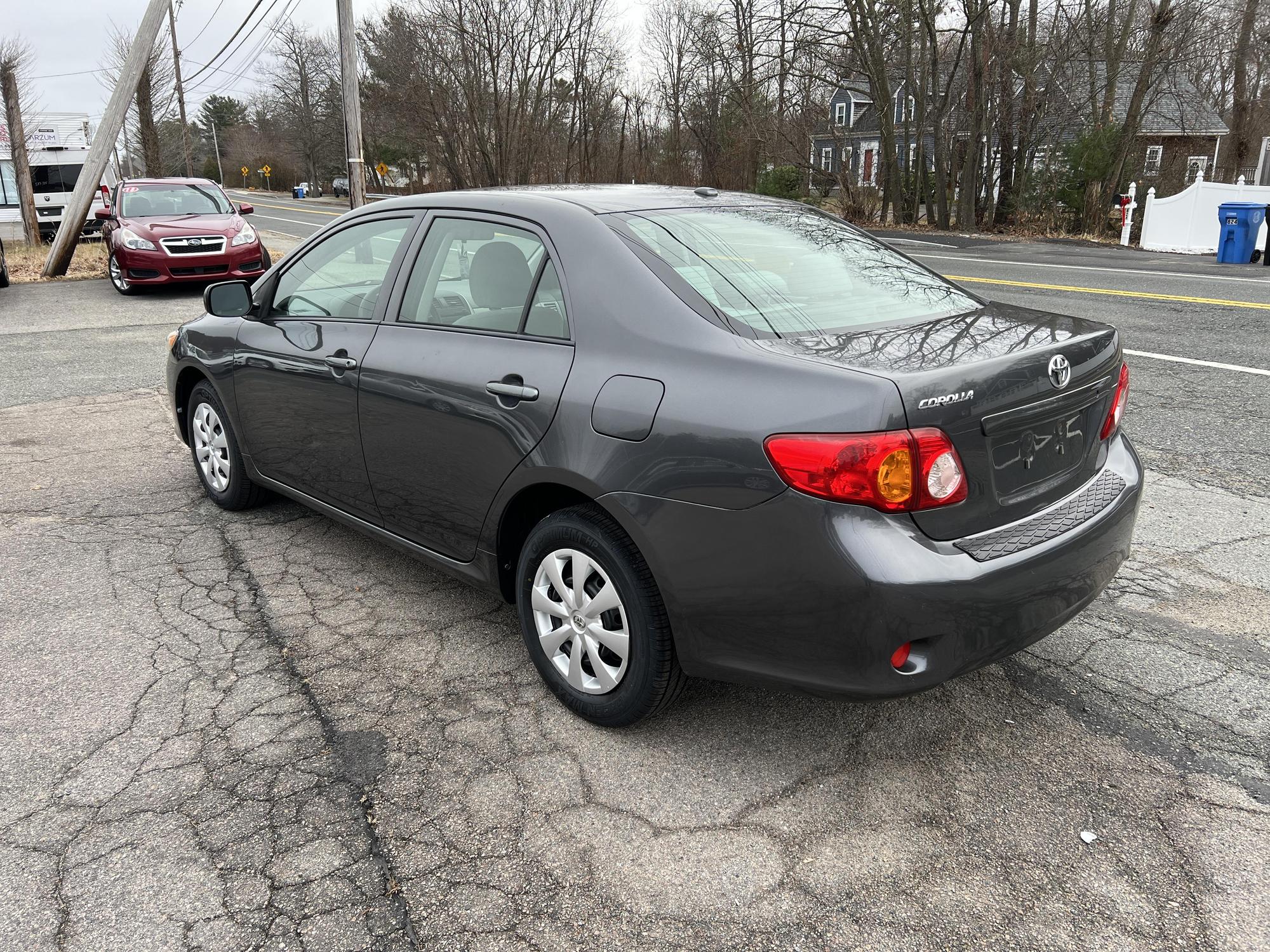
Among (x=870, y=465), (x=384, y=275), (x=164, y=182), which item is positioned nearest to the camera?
(x=870, y=465)

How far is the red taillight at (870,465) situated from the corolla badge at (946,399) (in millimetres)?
60

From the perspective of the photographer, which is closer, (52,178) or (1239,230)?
(1239,230)

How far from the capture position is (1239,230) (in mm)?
16109

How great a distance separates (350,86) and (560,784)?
56.2 ft

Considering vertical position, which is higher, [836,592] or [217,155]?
[217,155]

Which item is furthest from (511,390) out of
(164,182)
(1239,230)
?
(1239,230)

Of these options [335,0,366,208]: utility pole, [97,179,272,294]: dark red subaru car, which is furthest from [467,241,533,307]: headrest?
[335,0,366,208]: utility pole

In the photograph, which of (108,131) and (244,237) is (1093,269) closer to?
(244,237)

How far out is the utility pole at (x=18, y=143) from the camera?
21.6m

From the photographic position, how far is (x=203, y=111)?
104 m

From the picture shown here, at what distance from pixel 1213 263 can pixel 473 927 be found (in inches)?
711

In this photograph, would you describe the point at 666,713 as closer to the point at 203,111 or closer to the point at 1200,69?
the point at 1200,69

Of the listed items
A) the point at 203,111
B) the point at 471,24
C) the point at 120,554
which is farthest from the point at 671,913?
the point at 203,111

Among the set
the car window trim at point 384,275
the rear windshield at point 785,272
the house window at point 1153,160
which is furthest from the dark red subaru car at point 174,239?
the house window at point 1153,160
